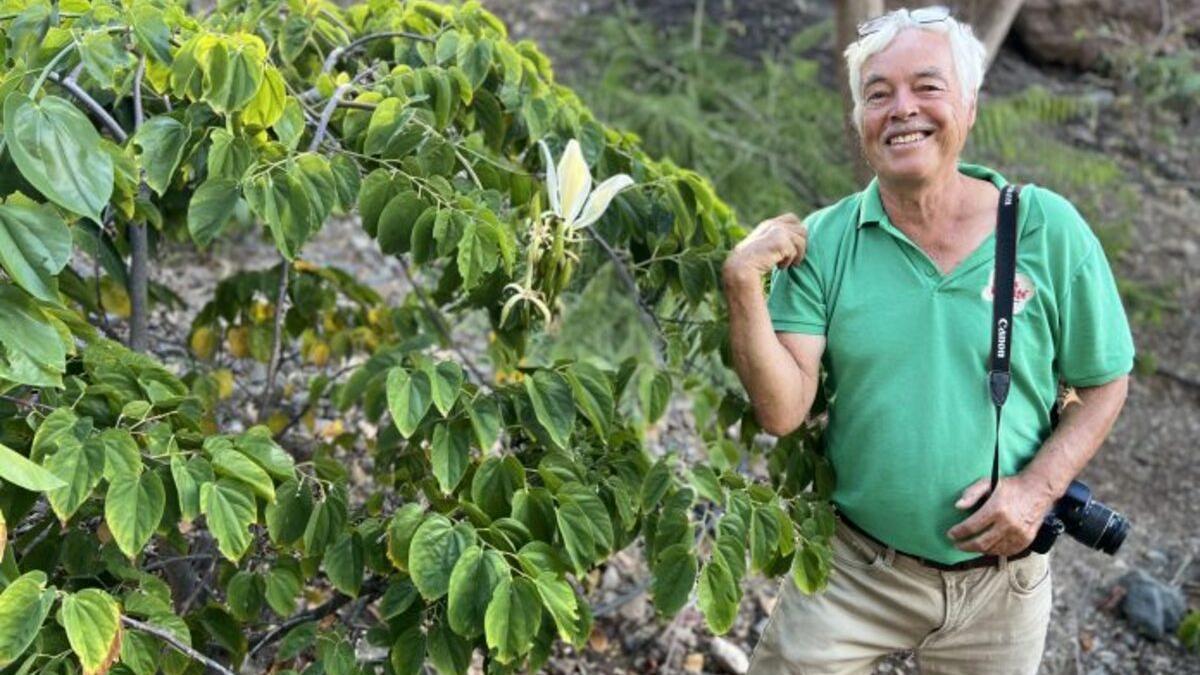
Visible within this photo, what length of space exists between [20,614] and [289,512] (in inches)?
15.1

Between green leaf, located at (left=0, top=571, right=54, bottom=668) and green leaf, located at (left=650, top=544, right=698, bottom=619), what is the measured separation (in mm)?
755

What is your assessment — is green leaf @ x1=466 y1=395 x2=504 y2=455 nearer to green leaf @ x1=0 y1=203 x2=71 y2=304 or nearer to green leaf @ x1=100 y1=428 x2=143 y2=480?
green leaf @ x1=100 y1=428 x2=143 y2=480

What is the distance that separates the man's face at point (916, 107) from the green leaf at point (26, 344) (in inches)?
41.2

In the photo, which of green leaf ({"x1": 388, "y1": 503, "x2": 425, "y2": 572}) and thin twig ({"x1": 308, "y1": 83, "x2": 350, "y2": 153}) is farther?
thin twig ({"x1": 308, "y1": 83, "x2": 350, "y2": 153})

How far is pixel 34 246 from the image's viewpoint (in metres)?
1.43

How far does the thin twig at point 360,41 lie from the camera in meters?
2.19

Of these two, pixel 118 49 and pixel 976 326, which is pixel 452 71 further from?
pixel 976 326

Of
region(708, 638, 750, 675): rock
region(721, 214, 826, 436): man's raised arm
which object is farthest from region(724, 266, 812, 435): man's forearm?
region(708, 638, 750, 675): rock

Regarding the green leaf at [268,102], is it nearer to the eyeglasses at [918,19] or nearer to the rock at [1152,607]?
the eyeglasses at [918,19]

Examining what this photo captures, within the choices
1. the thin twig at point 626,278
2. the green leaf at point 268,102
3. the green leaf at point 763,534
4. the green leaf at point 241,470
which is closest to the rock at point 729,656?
the thin twig at point 626,278

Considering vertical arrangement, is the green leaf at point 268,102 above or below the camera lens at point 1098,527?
above

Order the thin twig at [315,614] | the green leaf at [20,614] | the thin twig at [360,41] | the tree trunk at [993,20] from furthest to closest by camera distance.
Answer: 1. the tree trunk at [993,20]
2. the thin twig at [360,41]
3. the thin twig at [315,614]
4. the green leaf at [20,614]

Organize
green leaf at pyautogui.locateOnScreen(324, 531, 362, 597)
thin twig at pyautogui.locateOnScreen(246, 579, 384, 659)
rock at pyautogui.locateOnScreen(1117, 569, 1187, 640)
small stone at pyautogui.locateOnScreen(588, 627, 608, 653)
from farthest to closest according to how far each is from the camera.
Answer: rock at pyautogui.locateOnScreen(1117, 569, 1187, 640), small stone at pyautogui.locateOnScreen(588, 627, 608, 653), thin twig at pyautogui.locateOnScreen(246, 579, 384, 659), green leaf at pyautogui.locateOnScreen(324, 531, 362, 597)

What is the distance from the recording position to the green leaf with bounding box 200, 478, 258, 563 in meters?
1.55
